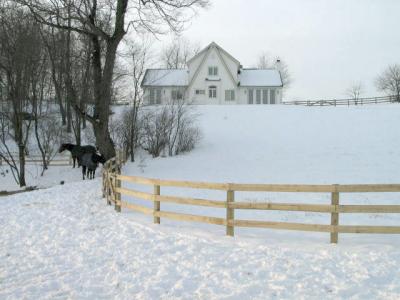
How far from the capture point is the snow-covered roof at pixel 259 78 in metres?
52.0

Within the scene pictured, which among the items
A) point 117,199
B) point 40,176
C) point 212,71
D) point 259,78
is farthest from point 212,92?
point 117,199

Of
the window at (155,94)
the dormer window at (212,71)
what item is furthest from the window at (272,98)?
the window at (155,94)

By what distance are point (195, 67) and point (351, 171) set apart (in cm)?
3170

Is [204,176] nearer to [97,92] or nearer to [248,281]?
[97,92]

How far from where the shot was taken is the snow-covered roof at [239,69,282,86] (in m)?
52.0

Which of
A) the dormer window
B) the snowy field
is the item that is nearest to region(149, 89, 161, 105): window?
the dormer window

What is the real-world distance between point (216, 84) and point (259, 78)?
5.60 meters

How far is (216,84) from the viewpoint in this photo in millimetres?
50656

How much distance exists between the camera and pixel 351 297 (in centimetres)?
538

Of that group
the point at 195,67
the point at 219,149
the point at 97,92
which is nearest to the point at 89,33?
the point at 97,92

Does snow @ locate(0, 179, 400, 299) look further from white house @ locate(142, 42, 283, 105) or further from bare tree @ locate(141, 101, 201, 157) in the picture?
white house @ locate(142, 42, 283, 105)

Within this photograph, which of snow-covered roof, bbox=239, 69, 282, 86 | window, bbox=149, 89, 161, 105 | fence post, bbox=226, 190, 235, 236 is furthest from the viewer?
snow-covered roof, bbox=239, 69, 282, 86

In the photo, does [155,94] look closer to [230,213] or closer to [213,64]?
[213,64]

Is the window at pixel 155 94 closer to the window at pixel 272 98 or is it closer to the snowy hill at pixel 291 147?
the snowy hill at pixel 291 147
